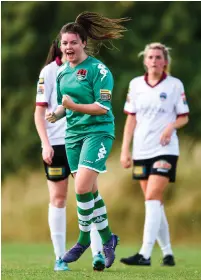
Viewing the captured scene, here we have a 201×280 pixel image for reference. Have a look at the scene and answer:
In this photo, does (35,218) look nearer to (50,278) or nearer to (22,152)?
(22,152)

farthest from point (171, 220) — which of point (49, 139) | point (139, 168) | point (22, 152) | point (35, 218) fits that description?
point (49, 139)

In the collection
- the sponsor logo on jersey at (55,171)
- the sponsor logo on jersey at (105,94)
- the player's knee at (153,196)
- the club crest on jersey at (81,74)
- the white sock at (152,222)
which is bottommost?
the white sock at (152,222)

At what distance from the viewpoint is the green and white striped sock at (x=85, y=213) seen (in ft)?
29.3

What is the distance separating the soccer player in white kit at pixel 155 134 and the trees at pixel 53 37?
9.35 meters

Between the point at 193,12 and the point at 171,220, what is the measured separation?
436 cm

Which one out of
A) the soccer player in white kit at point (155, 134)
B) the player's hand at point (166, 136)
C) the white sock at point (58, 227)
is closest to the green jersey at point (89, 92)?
the white sock at point (58, 227)

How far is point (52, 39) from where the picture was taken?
2139 cm

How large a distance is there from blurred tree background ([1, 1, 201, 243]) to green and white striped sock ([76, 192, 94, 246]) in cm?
1152

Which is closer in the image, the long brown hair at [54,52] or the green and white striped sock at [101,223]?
the green and white striped sock at [101,223]

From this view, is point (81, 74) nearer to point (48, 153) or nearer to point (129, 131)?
point (48, 153)

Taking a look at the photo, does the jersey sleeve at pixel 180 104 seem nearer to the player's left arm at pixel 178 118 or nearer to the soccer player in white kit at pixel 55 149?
the player's left arm at pixel 178 118

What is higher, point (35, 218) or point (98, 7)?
point (98, 7)

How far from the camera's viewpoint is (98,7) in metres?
21.3

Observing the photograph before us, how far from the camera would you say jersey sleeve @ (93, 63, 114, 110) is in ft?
29.1
